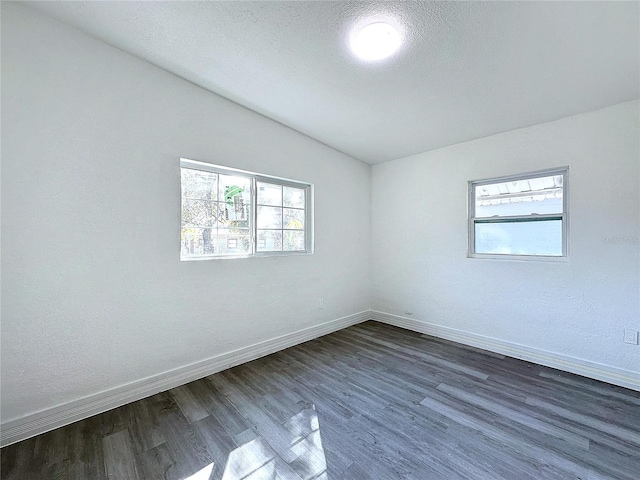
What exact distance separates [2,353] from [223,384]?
4.66 ft

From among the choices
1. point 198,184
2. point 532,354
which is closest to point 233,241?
point 198,184

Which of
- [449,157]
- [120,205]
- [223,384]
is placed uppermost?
[449,157]

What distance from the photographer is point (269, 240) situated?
3098 millimetres

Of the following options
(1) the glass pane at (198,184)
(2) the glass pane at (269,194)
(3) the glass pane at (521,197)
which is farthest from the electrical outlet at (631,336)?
(1) the glass pane at (198,184)

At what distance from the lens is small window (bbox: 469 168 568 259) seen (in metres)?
2.67

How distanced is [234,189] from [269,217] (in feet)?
1.63

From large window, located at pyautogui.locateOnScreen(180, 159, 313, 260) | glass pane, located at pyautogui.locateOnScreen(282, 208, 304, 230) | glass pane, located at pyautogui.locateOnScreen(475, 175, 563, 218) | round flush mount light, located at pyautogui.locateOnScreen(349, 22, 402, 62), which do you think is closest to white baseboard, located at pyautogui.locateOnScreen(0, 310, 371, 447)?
large window, located at pyautogui.locateOnScreen(180, 159, 313, 260)

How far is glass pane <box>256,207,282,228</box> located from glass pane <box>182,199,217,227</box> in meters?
0.50

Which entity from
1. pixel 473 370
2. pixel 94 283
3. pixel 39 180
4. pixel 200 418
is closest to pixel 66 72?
pixel 39 180

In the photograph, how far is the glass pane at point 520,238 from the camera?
2.69m

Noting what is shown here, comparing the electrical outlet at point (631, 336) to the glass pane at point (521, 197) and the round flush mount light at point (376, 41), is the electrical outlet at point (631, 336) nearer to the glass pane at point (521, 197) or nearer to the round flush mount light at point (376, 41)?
the glass pane at point (521, 197)

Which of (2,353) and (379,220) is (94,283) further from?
(379,220)

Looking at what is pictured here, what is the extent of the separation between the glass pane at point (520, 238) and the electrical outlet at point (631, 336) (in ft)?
2.53

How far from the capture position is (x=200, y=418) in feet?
6.22
